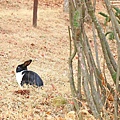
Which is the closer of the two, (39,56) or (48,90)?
(48,90)

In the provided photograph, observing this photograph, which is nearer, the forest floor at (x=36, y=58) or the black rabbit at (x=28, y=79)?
the forest floor at (x=36, y=58)

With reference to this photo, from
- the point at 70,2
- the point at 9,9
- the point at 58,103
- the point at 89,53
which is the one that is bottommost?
the point at 58,103

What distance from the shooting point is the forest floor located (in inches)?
154

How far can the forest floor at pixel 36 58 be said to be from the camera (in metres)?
3.91

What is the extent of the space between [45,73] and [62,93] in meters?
1.27

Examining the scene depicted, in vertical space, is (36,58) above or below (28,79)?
above

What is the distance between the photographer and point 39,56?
7.08 meters

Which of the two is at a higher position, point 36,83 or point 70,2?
point 70,2

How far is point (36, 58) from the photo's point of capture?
6.88m

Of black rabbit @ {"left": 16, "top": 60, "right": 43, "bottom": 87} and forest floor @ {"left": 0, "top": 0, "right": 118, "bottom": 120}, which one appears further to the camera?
black rabbit @ {"left": 16, "top": 60, "right": 43, "bottom": 87}

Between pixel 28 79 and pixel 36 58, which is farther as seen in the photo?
pixel 36 58

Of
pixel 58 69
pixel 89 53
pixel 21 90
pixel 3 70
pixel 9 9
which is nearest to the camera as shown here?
pixel 89 53

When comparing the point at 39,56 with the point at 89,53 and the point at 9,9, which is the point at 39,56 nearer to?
the point at 89,53

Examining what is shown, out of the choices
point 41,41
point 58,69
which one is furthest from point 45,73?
point 41,41
